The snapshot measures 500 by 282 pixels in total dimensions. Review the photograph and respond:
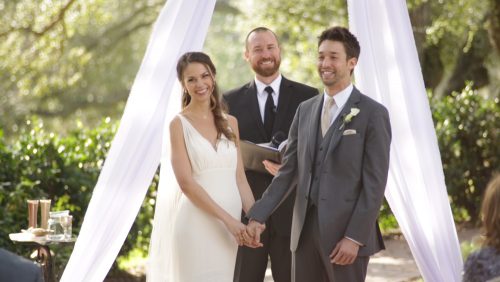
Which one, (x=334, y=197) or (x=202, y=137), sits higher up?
(x=202, y=137)

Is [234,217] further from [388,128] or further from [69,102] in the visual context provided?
[69,102]

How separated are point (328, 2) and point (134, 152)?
9757mm

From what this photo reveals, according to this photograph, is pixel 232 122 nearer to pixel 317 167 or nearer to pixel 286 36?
pixel 317 167

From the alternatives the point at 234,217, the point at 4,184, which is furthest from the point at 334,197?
the point at 4,184

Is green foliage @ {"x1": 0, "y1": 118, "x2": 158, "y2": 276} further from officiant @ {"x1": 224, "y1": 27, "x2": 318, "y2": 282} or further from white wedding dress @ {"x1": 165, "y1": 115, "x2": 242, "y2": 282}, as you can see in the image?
white wedding dress @ {"x1": 165, "y1": 115, "x2": 242, "y2": 282}

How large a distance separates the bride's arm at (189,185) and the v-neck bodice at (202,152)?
0.03 metres

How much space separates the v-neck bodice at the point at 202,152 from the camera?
16.7 feet

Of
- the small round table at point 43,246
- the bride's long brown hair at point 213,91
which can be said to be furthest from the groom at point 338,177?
the small round table at point 43,246

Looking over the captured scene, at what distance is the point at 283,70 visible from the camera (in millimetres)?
17609

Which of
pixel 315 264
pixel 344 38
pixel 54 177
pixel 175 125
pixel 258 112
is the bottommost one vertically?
pixel 315 264

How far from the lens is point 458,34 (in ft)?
45.8

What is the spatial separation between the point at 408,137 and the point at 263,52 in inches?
39.6

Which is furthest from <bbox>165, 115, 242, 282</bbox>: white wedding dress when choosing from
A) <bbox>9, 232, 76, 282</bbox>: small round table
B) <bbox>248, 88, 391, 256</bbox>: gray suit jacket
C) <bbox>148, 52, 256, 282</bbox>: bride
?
<bbox>9, 232, 76, 282</bbox>: small round table

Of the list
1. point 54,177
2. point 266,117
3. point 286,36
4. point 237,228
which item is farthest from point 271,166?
point 286,36
